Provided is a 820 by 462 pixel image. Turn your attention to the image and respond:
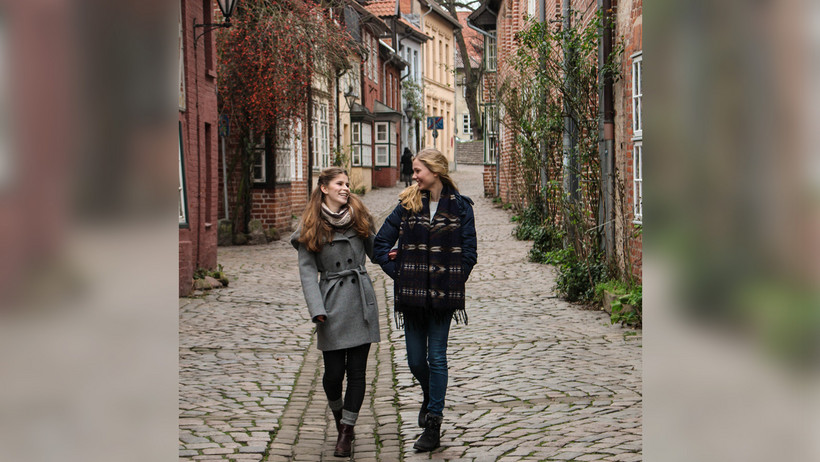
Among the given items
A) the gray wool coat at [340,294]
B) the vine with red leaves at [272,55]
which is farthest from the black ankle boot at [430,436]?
the vine with red leaves at [272,55]

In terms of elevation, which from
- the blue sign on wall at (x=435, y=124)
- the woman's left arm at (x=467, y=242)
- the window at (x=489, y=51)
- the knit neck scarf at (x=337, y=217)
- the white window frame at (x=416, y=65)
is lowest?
the woman's left arm at (x=467, y=242)

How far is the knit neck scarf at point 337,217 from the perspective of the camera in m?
5.19

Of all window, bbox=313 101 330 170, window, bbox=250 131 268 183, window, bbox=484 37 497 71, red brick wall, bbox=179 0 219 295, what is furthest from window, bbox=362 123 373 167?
red brick wall, bbox=179 0 219 295

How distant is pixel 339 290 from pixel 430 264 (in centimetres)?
53

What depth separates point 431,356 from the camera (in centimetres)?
517

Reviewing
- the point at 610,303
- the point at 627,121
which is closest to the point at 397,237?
the point at 610,303

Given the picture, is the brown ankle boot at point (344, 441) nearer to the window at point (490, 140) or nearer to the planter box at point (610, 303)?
the planter box at point (610, 303)

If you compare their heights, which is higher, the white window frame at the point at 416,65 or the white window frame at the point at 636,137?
the white window frame at the point at 416,65

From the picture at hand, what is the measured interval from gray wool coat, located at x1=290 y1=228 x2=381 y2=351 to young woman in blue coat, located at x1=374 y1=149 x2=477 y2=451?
16 cm

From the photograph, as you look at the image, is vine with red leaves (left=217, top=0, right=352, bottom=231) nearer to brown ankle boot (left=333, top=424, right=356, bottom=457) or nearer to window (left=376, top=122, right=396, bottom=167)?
brown ankle boot (left=333, top=424, right=356, bottom=457)

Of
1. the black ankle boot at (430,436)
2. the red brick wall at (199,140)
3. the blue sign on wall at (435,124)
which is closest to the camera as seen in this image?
the black ankle boot at (430,436)

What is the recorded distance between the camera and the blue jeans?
5.11m

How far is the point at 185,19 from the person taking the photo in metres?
13.2
